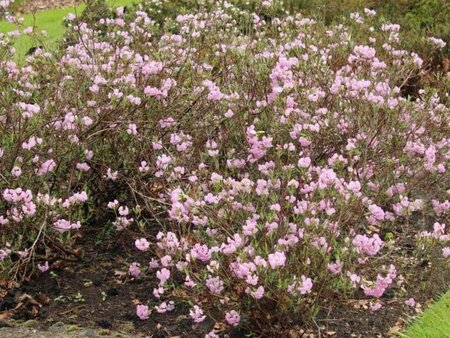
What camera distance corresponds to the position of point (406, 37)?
9.34 m

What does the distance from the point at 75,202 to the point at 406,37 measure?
5.81 m

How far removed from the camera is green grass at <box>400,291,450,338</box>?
14.2ft

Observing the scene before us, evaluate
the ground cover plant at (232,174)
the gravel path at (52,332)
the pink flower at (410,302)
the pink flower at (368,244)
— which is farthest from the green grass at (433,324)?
the gravel path at (52,332)

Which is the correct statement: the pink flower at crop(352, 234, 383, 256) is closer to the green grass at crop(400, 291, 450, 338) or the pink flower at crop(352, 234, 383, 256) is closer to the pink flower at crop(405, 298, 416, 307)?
the green grass at crop(400, 291, 450, 338)

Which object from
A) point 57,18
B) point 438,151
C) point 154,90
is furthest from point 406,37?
point 57,18

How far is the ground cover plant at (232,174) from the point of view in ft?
13.5

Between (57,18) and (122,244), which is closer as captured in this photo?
(122,244)

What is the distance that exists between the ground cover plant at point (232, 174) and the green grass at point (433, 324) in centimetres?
24

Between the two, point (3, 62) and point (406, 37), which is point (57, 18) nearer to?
point (406, 37)

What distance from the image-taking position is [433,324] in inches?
176

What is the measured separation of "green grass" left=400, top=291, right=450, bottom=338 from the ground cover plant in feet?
0.79

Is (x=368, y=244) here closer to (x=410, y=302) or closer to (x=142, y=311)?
(x=410, y=302)

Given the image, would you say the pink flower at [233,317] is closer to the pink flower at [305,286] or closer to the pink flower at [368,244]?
the pink flower at [305,286]

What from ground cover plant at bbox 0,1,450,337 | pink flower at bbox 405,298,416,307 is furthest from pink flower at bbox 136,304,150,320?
pink flower at bbox 405,298,416,307
